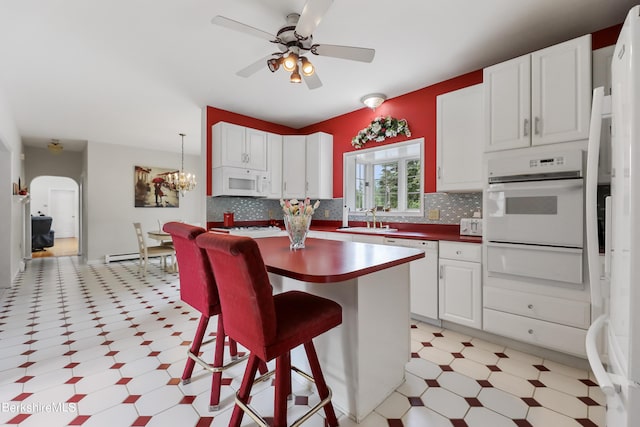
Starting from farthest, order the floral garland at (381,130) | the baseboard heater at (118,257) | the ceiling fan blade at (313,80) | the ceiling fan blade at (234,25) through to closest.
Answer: the baseboard heater at (118,257) → the floral garland at (381,130) → the ceiling fan blade at (313,80) → the ceiling fan blade at (234,25)

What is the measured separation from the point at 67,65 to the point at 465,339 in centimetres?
482

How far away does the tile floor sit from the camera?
1.63m

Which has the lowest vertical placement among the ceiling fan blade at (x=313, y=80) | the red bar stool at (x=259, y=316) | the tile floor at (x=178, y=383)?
the tile floor at (x=178, y=383)

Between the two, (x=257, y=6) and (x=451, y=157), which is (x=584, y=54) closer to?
(x=451, y=157)

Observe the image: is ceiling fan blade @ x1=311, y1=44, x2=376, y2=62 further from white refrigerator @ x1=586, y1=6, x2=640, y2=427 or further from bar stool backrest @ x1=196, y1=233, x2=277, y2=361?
bar stool backrest @ x1=196, y1=233, x2=277, y2=361

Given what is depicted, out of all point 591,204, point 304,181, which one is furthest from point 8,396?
point 304,181

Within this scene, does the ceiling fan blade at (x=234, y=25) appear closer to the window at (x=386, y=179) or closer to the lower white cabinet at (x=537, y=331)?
the window at (x=386, y=179)

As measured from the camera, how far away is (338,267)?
1.36 m

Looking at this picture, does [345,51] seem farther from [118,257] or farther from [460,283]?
[118,257]

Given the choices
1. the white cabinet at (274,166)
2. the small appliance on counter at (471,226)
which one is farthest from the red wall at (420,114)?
the white cabinet at (274,166)

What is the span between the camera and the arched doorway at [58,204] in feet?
34.8

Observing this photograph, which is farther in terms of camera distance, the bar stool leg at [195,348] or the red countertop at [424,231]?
the red countertop at [424,231]

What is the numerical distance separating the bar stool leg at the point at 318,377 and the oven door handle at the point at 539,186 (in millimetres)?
2032

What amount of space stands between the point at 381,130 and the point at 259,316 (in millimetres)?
3303
